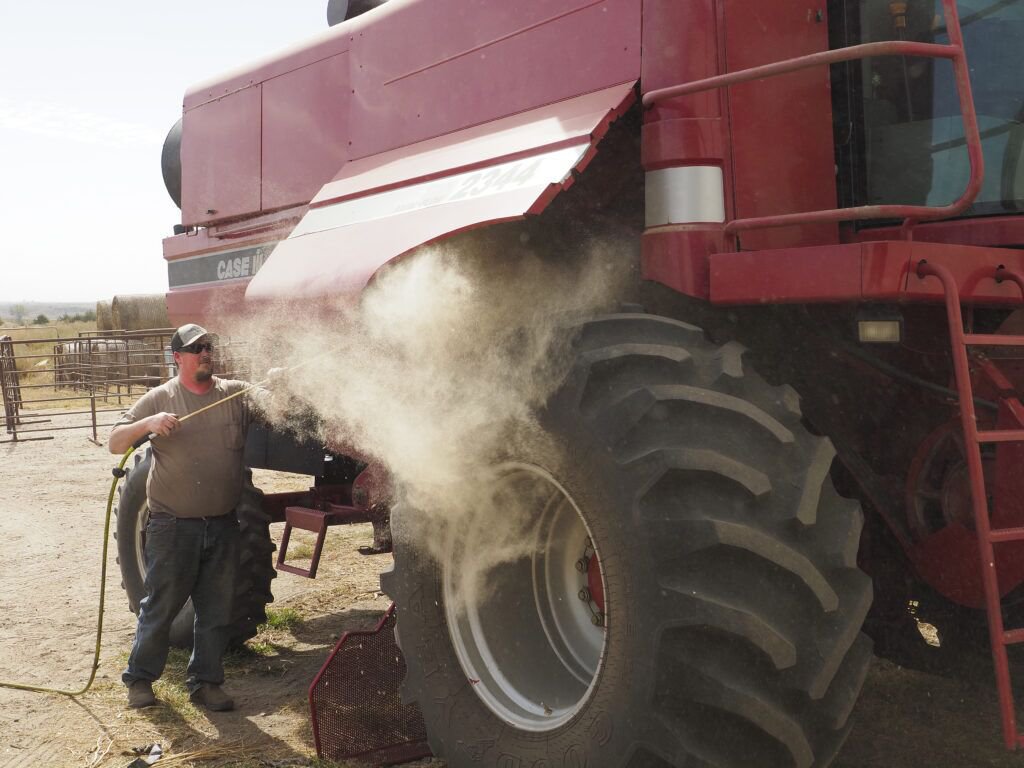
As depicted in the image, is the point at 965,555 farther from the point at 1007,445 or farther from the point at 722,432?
the point at 722,432

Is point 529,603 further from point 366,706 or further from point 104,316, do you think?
point 104,316

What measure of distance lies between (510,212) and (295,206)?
268 cm

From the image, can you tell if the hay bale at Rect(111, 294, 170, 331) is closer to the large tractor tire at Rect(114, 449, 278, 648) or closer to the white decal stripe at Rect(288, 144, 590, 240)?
the large tractor tire at Rect(114, 449, 278, 648)

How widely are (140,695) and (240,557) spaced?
0.85m

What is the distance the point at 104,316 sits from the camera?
30984mm

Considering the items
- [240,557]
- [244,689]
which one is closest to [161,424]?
[240,557]

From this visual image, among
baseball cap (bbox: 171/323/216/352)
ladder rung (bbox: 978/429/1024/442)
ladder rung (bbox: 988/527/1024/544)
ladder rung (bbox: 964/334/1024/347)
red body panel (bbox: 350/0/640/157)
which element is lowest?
ladder rung (bbox: 988/527/1024/544)

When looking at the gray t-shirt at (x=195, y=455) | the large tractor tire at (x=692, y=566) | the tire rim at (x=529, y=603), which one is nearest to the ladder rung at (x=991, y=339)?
the large tractor tire at (x=692, y=566)

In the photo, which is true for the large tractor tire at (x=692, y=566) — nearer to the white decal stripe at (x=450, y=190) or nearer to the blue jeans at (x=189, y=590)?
the white decal stripe at (x=450, y=190)

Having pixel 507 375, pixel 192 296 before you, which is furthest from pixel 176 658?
pixel 507 375

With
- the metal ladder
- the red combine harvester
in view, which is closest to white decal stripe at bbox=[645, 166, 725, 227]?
the red combine harvester

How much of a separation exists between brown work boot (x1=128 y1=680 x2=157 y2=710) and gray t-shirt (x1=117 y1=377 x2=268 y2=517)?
33.3 inches

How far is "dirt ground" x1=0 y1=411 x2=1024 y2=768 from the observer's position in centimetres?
446

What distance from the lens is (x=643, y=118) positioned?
4.00m
